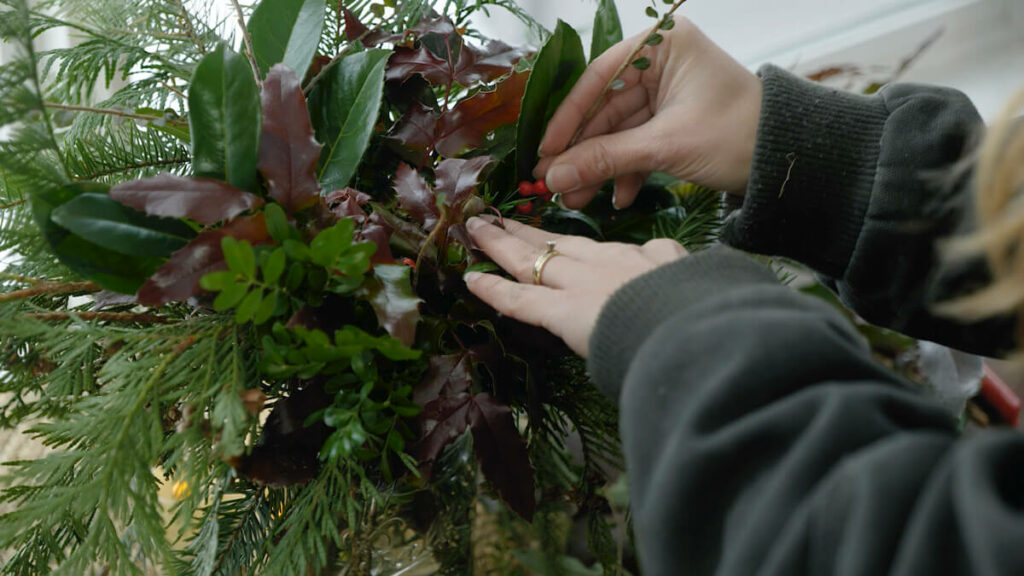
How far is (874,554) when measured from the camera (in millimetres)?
258

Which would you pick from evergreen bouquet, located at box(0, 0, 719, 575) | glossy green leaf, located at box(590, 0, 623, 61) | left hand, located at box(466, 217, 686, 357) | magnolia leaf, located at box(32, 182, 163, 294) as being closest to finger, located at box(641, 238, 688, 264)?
left hand, located at box(466, 217, 686, 357)

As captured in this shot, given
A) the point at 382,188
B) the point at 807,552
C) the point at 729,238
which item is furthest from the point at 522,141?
the point at 807,552

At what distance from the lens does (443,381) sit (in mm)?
422

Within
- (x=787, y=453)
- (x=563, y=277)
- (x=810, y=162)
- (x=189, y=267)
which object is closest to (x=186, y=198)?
(x=189, y=267)

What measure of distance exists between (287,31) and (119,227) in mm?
200

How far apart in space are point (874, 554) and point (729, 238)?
0.41 metres

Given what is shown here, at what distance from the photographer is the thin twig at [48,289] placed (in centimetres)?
41

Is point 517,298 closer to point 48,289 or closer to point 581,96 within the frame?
point 581,96

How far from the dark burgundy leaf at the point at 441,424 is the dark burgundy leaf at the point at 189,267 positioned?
0.16 metres

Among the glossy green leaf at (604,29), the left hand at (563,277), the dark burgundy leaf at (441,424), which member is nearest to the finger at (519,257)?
the left hand at (563,277)

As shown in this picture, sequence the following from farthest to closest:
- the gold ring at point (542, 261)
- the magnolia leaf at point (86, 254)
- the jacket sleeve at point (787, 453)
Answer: the gold ring at point (542, 261), the magnolia leaf at point (86, 254), the jacket sleeve at point (787, 453)

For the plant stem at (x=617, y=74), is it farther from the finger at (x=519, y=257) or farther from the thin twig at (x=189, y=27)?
the thin twig at (x=189, y=27)

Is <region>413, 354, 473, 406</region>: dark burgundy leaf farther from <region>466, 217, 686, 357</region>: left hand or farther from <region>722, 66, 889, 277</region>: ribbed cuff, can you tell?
<region>722, 66, 889, 277</region>: ribbed cuff

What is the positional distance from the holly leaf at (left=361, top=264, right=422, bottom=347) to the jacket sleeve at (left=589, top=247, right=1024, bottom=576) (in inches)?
4.6
